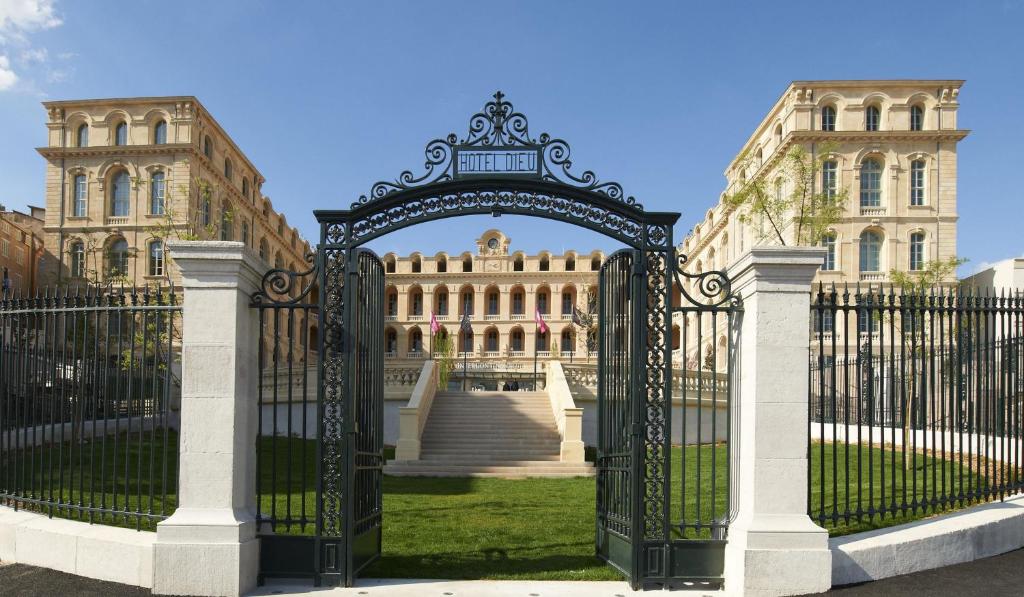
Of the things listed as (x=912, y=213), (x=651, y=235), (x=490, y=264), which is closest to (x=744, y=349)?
(x=651, y=235)

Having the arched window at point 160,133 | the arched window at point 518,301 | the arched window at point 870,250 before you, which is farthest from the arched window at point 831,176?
the arched window at point 160,133

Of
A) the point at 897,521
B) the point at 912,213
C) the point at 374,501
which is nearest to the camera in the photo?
the point at 374,501

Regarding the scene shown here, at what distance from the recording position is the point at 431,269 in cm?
7056

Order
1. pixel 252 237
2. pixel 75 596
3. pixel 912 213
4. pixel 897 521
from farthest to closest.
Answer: pixel 252 237, pixel 912 213, pixel 897 521, pixel 75 596

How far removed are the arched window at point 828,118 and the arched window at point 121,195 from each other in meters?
36.0

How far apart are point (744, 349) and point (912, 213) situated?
129 feet

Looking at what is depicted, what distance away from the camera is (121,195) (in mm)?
44031

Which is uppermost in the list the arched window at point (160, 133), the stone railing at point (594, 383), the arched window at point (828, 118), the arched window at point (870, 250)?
the arched window at point (828, 118)

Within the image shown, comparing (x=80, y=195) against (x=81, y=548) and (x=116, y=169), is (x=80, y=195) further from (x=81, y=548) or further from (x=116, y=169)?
(x=81, y=548)

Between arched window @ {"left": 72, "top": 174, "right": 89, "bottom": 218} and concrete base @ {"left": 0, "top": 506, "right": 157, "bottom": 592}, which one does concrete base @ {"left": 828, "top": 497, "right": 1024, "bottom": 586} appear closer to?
concrete base @ {"left": 0, "top": 506, "right": 157, "bottom": 592}

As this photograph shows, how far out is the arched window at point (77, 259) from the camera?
135ft

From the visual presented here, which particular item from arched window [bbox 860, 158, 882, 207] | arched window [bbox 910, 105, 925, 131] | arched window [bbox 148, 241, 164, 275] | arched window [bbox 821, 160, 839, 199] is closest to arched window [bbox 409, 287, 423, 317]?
arched window [bbox 148, 241, 164, 275]

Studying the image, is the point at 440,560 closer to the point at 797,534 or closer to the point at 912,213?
the point at 797,534

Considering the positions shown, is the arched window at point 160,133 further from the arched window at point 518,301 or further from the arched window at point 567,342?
the arched window at point 567,342
